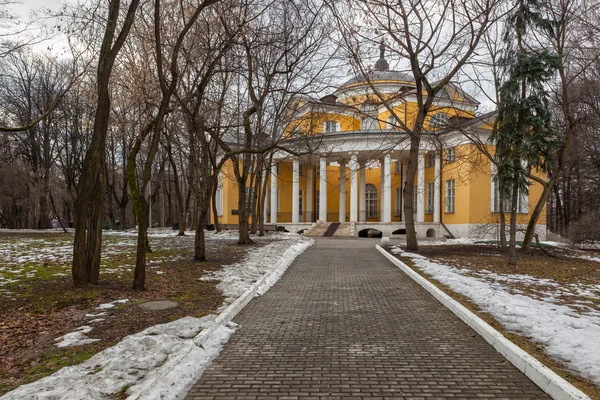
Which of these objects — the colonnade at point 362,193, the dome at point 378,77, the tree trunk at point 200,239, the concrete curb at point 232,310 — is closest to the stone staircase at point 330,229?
the colonnade at point 362,193

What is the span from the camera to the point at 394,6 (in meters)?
16.8

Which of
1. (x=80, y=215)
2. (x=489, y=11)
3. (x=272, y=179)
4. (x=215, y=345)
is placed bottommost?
(x=215, y=345)

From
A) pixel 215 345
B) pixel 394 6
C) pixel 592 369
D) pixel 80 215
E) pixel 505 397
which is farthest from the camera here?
pixel 394 6

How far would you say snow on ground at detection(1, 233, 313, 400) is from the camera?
13.2 feet

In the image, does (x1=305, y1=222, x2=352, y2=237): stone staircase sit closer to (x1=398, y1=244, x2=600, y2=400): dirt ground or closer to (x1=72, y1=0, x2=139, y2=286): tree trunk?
(x1=398, y1=244, x2=600, y2=400): dirt ground

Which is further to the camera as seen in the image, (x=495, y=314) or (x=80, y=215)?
(x=80, y=215)

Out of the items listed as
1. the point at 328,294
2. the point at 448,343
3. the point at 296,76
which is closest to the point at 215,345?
the point at 448,343

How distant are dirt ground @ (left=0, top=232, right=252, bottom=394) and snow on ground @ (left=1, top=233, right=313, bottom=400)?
0.36 m

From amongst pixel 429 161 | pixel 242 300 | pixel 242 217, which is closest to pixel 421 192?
pixel 429 161

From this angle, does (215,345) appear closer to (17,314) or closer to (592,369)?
(17,314)

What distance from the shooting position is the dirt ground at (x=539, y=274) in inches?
201

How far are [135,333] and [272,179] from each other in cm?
3769

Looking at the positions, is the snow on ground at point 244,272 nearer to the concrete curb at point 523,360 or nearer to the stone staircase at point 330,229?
the concrete curb at point 523,360

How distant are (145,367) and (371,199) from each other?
133ft
